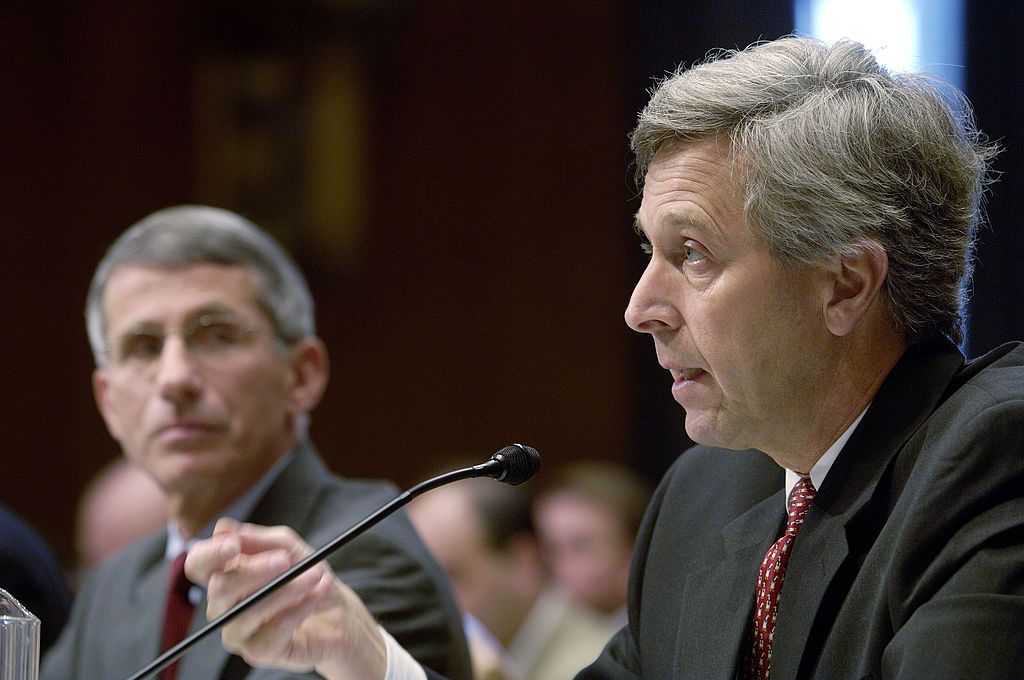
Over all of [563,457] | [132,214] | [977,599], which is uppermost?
[977,599]

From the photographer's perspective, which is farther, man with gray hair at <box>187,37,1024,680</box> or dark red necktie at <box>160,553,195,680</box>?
dark red necktie at <box>160,553,195,680</box>

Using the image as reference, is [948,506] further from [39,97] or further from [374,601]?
[39,97]

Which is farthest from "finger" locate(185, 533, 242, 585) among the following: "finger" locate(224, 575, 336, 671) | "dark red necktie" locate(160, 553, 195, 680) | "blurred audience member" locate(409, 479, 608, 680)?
"blurred audience member" locate(409, 479, 608, 680)

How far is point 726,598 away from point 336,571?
2.86 feet

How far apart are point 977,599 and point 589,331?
190 inches

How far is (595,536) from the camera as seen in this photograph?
5.35 metres

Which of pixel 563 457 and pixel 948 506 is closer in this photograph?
pixel 948 506

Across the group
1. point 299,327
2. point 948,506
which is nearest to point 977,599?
point 948,506

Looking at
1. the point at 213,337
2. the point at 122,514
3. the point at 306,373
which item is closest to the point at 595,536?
the point at 122,514

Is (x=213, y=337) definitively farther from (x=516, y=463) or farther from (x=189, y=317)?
(x=516, y=463)

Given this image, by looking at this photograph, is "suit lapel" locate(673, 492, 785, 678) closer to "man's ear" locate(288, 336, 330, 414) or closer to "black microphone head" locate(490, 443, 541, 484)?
"black microphone head" locate(490, 443, 541, 484)

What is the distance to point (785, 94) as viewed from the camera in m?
1.95

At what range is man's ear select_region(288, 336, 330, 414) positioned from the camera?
3.01m

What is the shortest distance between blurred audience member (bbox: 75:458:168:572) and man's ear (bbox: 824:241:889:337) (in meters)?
3.35
